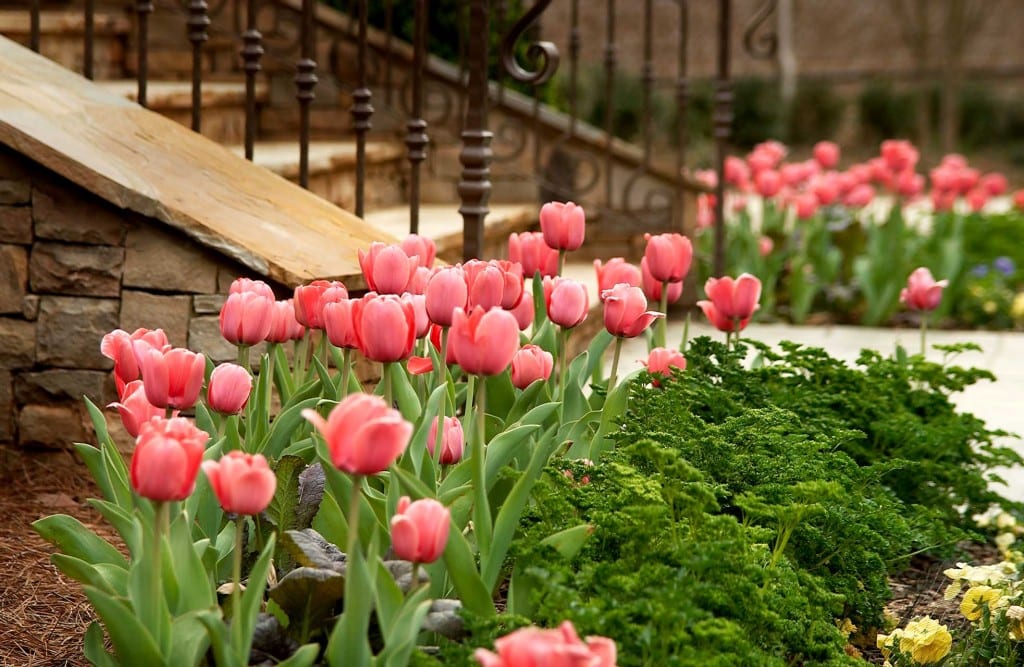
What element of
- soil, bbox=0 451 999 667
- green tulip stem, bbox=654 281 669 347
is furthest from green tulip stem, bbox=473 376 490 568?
green tulip stem, bbox=654 281 669 347

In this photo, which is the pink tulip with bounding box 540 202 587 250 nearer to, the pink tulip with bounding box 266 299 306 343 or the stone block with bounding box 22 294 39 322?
the pink tulip with bounding box 266 299 306 343

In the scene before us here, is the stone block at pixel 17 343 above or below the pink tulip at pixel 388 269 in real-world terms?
below

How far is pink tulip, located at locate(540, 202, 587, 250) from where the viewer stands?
251 cm

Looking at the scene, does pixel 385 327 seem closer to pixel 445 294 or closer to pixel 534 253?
pixel 445 294

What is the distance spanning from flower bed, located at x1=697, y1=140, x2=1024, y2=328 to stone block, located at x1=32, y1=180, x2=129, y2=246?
3142 mm

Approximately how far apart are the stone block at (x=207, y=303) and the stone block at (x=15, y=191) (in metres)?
0.45

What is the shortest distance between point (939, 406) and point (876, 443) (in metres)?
0.28

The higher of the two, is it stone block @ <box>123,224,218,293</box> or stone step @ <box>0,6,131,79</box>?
stone step @ <box>0,6,131,79</box>

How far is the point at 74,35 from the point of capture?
4547 millimetres

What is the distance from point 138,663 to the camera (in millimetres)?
1623

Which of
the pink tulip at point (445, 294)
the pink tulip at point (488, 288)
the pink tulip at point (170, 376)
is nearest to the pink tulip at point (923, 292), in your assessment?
the pink tulip at point (488, 288)

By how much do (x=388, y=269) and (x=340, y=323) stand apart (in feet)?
0.54

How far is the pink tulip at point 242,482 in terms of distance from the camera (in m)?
1.49

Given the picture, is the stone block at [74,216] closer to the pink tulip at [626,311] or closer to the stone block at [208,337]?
the stone block at [208,337]
